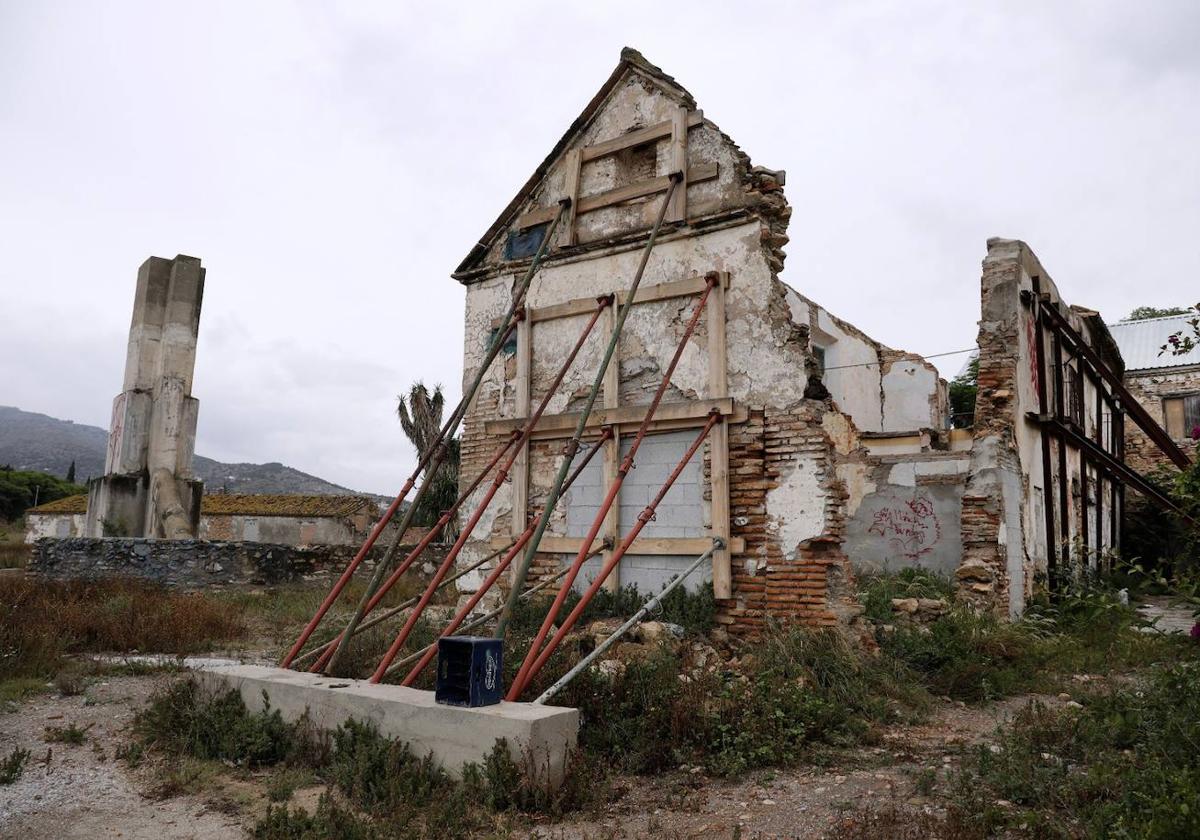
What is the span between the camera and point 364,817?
15.8 ft

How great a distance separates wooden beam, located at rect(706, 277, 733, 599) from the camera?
29.1 ft

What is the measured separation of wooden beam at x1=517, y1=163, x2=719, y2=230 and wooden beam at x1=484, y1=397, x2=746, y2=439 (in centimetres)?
268

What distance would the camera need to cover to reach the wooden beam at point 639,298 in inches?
382

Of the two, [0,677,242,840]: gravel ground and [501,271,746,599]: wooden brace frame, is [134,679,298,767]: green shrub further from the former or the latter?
[501,271,746,599]: wooden brace frame

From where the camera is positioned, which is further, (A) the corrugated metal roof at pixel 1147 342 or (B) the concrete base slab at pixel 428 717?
(A) the corrugated metal roof at pixel 1147 342

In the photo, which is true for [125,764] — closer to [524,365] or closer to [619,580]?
[619,580]

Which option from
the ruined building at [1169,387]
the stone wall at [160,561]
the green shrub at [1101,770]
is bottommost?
the green shrub at [1101,770]

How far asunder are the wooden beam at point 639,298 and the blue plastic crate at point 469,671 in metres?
5.17

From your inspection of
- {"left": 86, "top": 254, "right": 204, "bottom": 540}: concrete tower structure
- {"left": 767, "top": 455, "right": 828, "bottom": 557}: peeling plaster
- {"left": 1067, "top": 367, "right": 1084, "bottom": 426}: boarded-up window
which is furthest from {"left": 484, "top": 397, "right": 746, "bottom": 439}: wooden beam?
{"left": 1067, "top": 367, "right": 1084, "bottom": 426}: boarded-up window

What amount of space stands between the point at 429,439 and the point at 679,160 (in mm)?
20602

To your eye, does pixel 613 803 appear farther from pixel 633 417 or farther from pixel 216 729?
pixel 633 417

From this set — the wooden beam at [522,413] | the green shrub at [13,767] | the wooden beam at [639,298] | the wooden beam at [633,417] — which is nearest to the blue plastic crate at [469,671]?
the green shrub at [13,767]

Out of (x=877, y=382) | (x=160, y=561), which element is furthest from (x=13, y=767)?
(x=877, y=382)

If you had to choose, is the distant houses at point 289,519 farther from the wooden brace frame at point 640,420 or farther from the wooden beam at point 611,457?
the wooden beam at point 611,457
